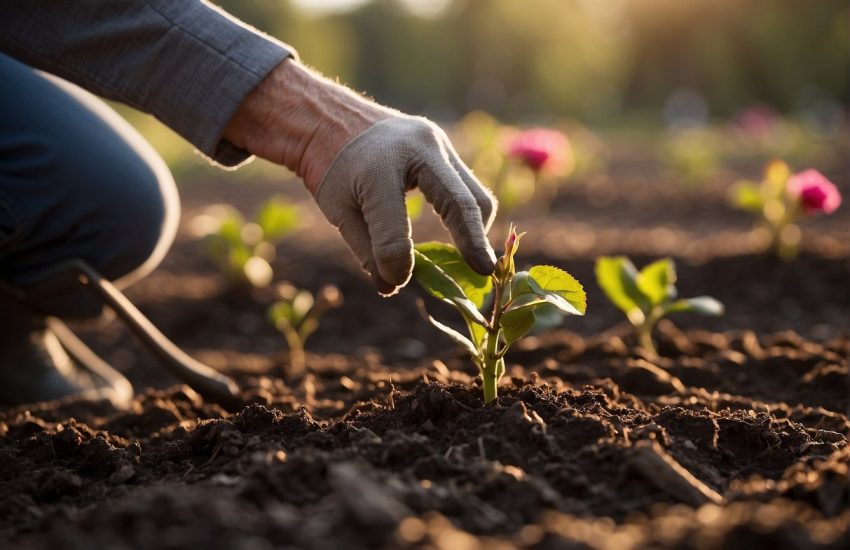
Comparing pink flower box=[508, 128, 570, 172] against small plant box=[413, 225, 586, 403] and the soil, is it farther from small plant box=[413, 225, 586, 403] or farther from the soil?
small plant box=[413, 225, 586, 403]

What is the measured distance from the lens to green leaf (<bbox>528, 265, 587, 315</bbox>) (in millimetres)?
1603

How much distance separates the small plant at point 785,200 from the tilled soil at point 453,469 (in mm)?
1602

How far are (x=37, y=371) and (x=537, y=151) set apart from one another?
3.08m

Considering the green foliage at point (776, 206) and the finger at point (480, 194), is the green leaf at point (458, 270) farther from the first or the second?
the green foliage at point (776, 206)

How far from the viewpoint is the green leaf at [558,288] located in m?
1.60

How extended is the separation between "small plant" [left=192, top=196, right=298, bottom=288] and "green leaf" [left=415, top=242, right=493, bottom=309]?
194cm

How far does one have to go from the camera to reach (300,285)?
429 centimetres

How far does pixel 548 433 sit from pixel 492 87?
30505 millimetres

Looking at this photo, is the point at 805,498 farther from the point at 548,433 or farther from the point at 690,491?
the point at 548,433

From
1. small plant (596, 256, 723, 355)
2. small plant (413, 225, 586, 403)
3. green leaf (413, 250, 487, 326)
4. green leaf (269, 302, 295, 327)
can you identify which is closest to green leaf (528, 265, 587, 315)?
small plant (413, 225, 586, 403)

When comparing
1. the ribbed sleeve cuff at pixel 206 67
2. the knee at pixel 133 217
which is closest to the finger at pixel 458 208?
the ribbed sleeve cuff at pixel 206 67

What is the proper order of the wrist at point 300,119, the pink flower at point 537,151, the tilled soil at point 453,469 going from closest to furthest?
the tilled soil at point 453,469 → the wrist at point 300,119 → the pink flower at point 537,151

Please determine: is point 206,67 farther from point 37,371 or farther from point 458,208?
point 37,371

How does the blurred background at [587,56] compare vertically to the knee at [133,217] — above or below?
above
